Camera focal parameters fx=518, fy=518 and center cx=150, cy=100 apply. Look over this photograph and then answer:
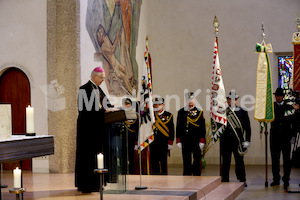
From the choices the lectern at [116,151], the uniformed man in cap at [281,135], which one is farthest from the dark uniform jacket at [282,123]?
the lectern at [116,151]

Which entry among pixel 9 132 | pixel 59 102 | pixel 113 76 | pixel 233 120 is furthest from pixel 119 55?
pixel 9 132

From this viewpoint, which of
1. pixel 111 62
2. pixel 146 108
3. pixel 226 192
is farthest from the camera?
pixel 111 62

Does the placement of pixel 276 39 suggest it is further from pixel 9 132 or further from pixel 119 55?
pixel 9 132

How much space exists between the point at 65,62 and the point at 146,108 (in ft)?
8.51

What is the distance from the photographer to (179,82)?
47.6 feet

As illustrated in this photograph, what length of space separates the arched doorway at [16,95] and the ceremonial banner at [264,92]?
180 inches

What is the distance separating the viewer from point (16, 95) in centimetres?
1067

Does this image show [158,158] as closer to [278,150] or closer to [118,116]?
[278,150]

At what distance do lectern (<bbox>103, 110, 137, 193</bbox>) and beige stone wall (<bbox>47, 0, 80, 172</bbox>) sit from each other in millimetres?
3362

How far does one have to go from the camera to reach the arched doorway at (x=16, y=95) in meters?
10.6

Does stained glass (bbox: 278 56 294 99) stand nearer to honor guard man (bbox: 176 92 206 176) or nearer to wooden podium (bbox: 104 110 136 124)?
honor guard man (bbox: 176 92 206 176)

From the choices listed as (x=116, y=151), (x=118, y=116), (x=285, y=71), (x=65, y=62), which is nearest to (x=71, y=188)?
(x=116, y=151)

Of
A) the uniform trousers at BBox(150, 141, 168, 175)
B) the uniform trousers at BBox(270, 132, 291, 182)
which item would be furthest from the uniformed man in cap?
the uniform trousers at BBox(150, 141, 168, 175)

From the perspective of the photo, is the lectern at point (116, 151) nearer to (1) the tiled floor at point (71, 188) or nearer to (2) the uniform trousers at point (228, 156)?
(1) the tiled floor at point (71, 188)
